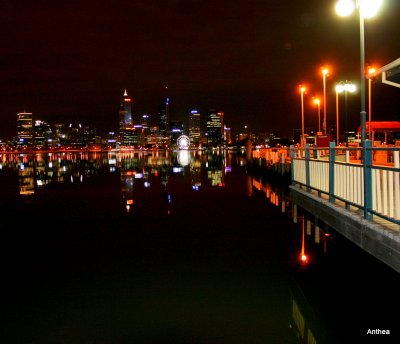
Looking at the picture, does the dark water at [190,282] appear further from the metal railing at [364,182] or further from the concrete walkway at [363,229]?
the metal railing at [364,182]

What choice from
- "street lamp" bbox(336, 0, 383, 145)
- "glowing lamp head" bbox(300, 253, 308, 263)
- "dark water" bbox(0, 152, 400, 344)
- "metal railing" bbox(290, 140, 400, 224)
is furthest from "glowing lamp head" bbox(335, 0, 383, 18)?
"glowing lamp head" bbox(300, 253, 308, 263)

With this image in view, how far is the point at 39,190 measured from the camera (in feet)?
74.4

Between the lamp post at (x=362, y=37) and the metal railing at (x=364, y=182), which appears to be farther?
the lamp post at (x=362, y=37)

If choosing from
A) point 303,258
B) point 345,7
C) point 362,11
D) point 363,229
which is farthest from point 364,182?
point 345,7

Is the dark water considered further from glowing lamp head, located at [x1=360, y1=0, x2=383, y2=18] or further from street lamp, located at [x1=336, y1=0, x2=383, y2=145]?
glowing lamp head, located at [x1=360, y1=0, x2=383, y2=18]

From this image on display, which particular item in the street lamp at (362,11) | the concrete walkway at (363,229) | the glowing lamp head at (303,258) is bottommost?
the glowing lamp head at (303,258)

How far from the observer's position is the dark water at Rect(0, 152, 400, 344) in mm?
5312

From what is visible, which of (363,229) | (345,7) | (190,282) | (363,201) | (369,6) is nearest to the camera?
(190,282)

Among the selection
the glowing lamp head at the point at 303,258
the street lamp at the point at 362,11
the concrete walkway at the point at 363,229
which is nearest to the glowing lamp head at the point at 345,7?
the street lamp at the point at 362,11

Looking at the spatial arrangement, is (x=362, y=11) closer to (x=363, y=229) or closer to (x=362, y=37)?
(x=362, y=37)

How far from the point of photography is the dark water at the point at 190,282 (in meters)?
5.31

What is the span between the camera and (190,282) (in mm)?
7062

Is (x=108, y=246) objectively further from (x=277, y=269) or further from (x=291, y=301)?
(x=291, y=301)

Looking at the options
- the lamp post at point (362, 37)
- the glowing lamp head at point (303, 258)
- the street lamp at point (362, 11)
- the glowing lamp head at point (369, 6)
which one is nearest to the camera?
the glowing lamp head at point (303, 258)
